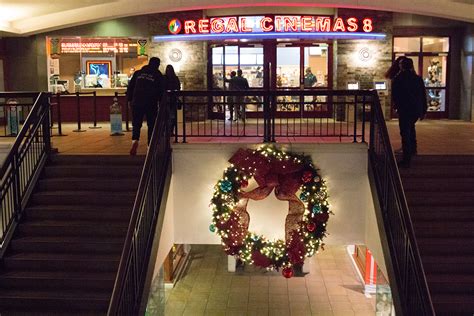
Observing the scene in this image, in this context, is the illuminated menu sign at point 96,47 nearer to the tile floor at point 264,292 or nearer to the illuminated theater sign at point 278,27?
the illuminated theater sign at point 278,27

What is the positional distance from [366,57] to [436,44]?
2.27 metres

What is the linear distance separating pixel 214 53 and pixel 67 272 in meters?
9.88

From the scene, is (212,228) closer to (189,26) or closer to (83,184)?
(83,184)

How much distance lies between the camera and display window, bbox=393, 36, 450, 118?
633 inches

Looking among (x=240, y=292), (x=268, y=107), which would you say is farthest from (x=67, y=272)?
(x=240, y=292)

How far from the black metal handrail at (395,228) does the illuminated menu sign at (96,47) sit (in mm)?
9664

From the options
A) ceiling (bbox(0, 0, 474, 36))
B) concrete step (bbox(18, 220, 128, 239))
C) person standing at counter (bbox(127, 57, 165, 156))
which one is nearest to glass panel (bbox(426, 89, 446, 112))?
ceiling (bbox(0, 0, 474, 36))

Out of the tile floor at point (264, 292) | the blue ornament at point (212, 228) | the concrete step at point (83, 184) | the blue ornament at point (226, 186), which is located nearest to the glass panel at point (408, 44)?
the tile floor at point (264, 292)

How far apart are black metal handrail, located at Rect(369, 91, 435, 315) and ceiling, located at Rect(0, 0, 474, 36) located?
582 centimetres

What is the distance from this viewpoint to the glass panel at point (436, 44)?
16.1 metres

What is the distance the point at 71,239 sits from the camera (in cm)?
754

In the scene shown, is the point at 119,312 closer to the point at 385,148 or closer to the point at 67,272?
the point at 67,272

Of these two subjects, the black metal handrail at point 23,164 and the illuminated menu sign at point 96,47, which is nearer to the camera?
the black metal handrail at point 23,164

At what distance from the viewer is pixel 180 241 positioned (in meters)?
8.91
